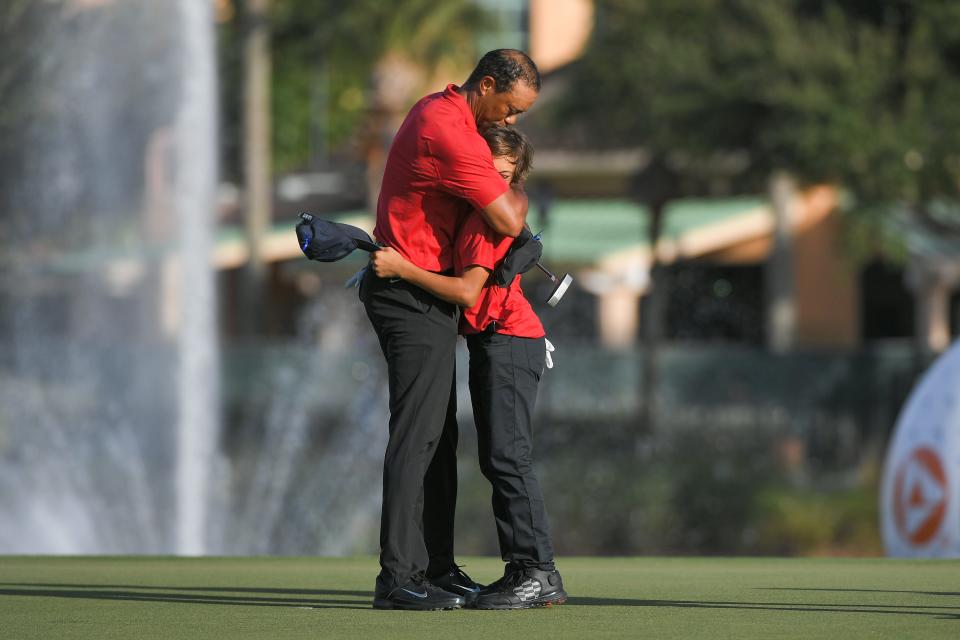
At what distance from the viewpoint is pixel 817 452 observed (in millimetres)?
22844

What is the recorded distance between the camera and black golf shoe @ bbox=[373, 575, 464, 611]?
6.45m

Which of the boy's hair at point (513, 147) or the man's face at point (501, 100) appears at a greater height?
the man's face at point (501, 100)

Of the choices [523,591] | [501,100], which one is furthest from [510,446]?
[501,100]

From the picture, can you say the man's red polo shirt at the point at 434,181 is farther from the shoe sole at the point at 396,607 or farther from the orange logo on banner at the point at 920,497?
the orange logo on banner at the point at 920,497

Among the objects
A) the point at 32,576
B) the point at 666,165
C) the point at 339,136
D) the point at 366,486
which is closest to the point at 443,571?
the point at 32,576

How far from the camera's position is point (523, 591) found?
6.44m

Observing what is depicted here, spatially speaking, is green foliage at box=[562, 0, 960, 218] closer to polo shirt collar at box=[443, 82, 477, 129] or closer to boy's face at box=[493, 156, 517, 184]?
boy's face at box=[493, 156, 517, 184]

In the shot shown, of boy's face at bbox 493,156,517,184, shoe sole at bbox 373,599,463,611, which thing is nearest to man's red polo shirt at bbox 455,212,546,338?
boy's face at bbox 493,156,517,184

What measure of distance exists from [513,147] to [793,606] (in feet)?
5.81

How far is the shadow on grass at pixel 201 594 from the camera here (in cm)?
671

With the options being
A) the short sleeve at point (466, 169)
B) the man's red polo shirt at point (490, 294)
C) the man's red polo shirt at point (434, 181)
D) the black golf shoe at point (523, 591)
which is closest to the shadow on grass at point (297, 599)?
the black golf shoe at point (523, 591)

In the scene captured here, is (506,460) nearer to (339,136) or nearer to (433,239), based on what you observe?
(433,239)

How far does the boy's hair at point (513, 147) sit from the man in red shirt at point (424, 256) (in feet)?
0.33

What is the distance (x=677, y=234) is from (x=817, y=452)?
11461 millimetres
